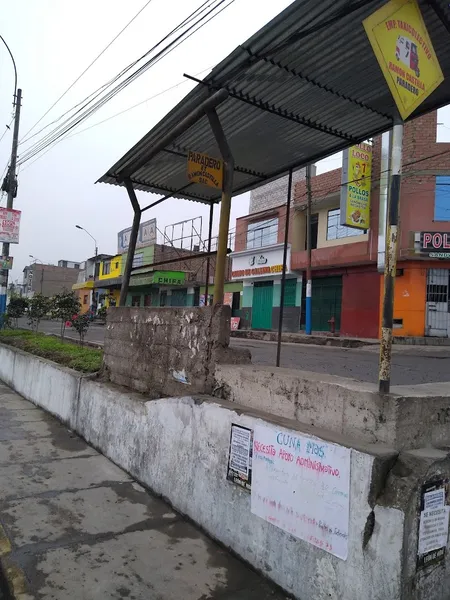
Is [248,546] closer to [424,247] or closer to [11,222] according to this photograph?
[11,222]

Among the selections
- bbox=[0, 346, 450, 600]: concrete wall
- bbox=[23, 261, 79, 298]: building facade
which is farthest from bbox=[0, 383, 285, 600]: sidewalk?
bbox=[23, 261, 79, 298]: building facade

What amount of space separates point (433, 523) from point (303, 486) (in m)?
0.68

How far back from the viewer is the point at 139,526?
352 cm

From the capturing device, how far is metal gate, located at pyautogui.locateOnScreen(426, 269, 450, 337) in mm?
16641

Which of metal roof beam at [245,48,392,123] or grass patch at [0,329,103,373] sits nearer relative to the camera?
metal roof beam at [245,48,392,123]

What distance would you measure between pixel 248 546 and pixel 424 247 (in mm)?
15060

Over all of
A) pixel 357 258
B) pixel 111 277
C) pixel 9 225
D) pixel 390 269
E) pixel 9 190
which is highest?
pixel 9 190

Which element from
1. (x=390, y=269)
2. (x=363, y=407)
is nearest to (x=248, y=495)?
(x=363, y=407)

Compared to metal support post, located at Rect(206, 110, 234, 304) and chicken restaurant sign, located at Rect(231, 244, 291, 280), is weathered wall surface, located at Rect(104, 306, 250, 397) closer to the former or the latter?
metal support post, located at Rect(206, 110, 234, 304)

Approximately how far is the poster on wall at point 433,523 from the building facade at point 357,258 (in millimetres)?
14716

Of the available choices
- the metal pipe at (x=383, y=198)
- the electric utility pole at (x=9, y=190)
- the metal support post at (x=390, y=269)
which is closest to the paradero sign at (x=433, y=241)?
the metal pipe at (x=383, y=198)

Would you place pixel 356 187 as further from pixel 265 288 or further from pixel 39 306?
pixel 39 306

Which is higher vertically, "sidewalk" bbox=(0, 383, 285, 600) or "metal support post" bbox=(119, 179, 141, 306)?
"metal support post" bbox=(119, 179, 141, 306)

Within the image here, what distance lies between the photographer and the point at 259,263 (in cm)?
2388
